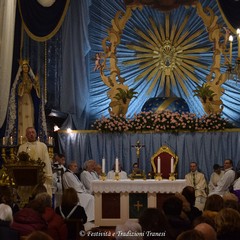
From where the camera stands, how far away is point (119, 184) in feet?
39.4

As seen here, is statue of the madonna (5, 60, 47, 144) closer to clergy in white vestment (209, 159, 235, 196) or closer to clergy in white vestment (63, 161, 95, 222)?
clergy in white vestment (63, 161, 95, 222)

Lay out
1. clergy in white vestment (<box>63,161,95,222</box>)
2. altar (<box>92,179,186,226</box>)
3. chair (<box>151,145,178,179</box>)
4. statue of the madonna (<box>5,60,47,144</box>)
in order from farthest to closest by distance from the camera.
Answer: chair (<box>151,145,178,179</box>) < clergy in white vestment (<box>63,161,95,222</box>) < statue of the madonna (<box>5,60,47,144</box>) < altar (<box>92,179,186,226</box>)

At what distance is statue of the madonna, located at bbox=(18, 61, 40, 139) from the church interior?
0.24 metres

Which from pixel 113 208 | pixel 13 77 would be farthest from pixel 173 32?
pixel 113 208

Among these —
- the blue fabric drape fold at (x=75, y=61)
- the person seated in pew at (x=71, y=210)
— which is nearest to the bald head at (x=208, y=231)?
the person seated in pew at (x=71, y=210)

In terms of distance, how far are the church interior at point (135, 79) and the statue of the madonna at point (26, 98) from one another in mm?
244

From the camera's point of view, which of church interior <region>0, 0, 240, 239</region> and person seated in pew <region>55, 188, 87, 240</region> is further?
church interior <region>0, 0, 240, 239</region>

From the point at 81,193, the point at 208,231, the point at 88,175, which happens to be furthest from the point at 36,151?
the point at 208,231

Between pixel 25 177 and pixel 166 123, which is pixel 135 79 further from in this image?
pixel 25 177

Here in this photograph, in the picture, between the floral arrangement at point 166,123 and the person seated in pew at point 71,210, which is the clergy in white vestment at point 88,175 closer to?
the floral arrangement at point 166,123

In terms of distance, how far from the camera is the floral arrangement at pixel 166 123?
1598cm

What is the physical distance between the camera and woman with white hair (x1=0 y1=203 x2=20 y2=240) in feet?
18.8

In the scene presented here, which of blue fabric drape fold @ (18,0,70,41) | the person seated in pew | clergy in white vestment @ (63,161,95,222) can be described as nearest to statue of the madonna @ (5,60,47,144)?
clergy in white vestment @ (63,161,95,222)

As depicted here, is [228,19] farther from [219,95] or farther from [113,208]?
[113,208]
